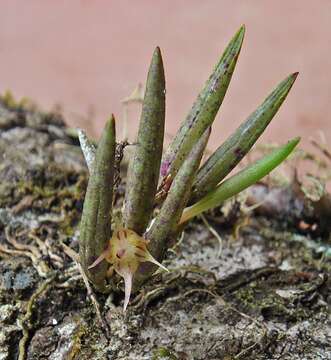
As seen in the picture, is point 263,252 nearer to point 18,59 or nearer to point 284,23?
point 284,23

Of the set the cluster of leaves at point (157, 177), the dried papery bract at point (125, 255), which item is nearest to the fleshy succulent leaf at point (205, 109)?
the cluster of leaves at point (157, 177)

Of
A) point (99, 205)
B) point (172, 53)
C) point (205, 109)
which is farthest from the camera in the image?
point (172, 53)

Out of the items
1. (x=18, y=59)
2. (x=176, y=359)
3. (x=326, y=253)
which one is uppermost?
(x=18, y=59)

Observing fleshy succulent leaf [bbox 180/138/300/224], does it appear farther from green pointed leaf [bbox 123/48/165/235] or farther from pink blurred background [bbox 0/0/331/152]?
pink blurred background [bbox 0/0/331/152]

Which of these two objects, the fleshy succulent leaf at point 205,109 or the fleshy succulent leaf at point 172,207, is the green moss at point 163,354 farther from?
the fleshy succulent leaf at point 205,109

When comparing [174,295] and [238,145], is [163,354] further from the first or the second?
[238,145]

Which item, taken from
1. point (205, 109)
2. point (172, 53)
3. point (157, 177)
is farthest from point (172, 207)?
point (172, 53)

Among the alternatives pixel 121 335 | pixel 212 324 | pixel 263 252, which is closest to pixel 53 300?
pixel 121 335

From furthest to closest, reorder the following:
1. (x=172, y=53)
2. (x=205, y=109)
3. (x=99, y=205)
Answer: (x=172, y=53) < (x=205, y=109) < (x=99, y=205)
